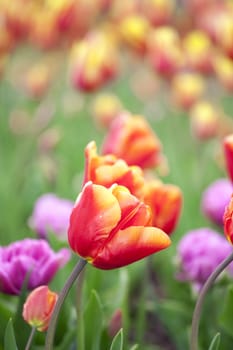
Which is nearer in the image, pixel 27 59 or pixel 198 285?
pixel 198 285

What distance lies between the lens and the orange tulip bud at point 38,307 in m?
0.87

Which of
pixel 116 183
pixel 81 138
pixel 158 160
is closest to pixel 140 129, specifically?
pixel 158 160

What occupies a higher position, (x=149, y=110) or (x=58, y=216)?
(x=149, y=110)

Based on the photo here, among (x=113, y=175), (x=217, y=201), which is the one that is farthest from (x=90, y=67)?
(x=113, y=175)

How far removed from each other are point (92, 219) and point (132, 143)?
392 mm

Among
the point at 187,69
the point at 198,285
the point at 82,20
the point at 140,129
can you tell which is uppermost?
the point at 82,20

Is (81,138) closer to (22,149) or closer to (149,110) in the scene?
(22,149)

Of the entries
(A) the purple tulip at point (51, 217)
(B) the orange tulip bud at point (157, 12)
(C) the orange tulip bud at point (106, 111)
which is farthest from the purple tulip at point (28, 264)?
(B) the orange tulip bud at point (157, 12)

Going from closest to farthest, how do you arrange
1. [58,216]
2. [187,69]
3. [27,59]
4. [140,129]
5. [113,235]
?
[113,235] < [140,129] < [58,216] < [187,69] < [27,59]

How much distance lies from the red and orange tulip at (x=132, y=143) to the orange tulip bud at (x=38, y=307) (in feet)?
1.18

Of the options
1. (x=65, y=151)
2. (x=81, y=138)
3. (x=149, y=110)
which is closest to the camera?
(x=65, y=151)

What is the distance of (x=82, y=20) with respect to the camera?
224 cm

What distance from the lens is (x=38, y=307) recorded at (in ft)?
2.87

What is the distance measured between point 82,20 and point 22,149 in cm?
40
